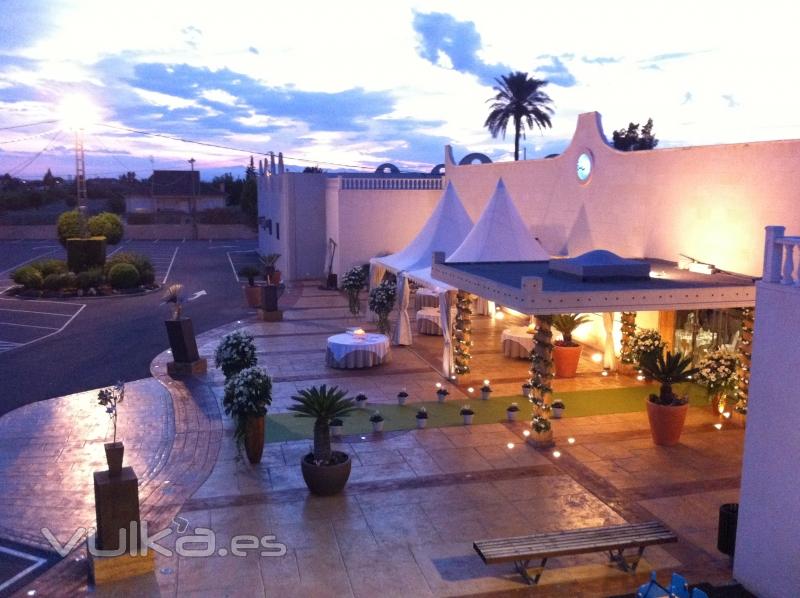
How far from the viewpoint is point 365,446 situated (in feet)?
40.2

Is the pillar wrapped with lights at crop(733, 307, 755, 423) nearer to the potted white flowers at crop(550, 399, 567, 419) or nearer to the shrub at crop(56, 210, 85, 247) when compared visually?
the potted white flowers at crop(550, 399, 567, 419)

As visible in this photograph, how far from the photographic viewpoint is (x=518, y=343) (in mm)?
18250

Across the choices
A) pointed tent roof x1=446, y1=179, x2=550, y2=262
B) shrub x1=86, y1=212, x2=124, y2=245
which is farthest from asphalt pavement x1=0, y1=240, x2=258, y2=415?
pointed tent roof x1=446, y1=179, x2=550, y2=262

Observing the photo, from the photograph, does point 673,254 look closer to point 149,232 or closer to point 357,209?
point 357,209

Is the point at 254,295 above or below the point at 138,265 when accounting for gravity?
below

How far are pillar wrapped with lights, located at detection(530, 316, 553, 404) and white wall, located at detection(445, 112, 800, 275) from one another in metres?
4.46

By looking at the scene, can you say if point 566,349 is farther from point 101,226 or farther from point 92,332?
point 101,226

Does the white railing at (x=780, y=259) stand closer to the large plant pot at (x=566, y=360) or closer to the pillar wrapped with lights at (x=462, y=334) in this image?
the pillar wrapped with lights at (x=462, y=334)

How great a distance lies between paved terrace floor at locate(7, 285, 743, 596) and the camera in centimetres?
802

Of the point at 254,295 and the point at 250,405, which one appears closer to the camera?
the point at 250,405

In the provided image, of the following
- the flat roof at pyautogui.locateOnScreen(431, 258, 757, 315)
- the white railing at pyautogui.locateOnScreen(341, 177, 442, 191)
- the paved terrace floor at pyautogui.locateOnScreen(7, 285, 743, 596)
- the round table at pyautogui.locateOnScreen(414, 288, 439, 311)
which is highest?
the white railing at pyautogui.locateOnScreen(341, 177, 442, 191)

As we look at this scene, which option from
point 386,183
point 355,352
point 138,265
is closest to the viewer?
point 355,352

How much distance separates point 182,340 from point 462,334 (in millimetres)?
6559

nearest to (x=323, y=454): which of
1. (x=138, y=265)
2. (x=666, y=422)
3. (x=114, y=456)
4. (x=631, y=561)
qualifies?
(x=114, y=456)
